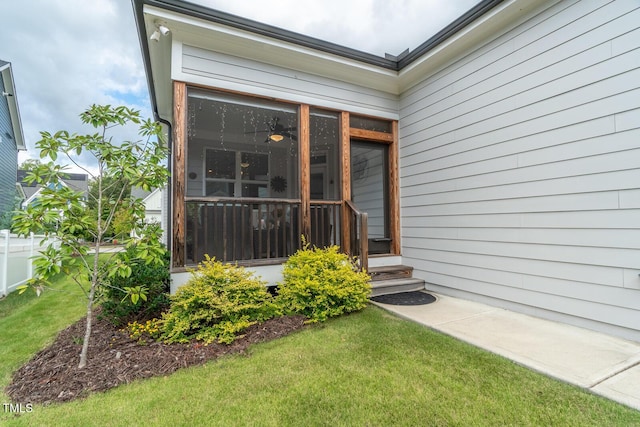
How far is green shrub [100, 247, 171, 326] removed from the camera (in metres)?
3.13

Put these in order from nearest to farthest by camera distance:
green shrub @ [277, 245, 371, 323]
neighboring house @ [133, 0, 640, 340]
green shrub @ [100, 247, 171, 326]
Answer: neighboring house @ [133, 0, 640, 340] < green shrub @ [100, 247, 171, 326] < green shrub @ [277, 245, 371, 323]

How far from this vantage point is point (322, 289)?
10.7 ft

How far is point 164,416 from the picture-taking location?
1691 millimetres

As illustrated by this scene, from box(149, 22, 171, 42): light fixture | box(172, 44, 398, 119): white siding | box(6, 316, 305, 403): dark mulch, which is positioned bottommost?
box(6, 316, 305, 403): dark mulch

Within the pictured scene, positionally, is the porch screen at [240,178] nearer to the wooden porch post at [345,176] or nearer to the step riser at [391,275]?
the wooden porch post at [345,176]

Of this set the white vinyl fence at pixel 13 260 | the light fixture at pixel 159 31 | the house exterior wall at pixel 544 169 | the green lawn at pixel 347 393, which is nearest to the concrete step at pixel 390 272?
the house exterior wall at pixel 544 169

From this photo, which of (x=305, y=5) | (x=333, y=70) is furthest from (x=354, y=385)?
(x=305, y=5)

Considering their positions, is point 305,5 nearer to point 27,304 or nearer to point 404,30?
point 404,30

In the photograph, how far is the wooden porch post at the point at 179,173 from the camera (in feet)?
11.3

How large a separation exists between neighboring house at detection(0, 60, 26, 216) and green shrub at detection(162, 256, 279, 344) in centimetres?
1341

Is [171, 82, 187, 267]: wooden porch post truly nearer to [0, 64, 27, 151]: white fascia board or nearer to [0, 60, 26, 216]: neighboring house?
[0, 60, 26, 216]: neighboring house

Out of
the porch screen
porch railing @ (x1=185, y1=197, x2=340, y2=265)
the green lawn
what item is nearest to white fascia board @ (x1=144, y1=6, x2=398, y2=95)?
the porch screen

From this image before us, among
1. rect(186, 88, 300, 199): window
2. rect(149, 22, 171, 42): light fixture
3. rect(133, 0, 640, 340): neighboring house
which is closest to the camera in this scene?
rect(133, 0, 640, 340): neighboring house

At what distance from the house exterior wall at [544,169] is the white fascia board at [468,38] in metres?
0.10
